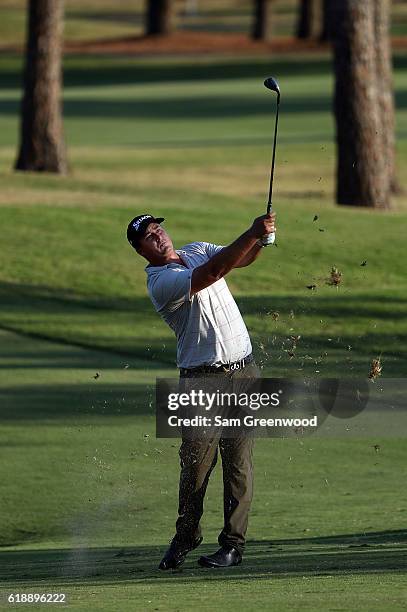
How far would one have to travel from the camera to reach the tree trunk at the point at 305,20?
65.1m

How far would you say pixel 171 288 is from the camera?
7449 millimetres

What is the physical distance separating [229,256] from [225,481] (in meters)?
1.26

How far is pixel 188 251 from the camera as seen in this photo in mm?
7875

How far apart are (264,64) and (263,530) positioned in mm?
47127

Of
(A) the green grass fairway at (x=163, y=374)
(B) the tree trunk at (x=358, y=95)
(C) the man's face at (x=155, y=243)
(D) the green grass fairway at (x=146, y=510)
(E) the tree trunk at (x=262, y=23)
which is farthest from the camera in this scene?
(E) the tree trunk at (x=262, y=23)

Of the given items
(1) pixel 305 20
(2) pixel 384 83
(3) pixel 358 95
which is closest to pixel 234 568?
(3) pixel 358 95

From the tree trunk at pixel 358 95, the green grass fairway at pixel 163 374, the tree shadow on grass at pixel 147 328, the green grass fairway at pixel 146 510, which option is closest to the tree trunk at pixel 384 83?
the tree trunk at pixel 358 95

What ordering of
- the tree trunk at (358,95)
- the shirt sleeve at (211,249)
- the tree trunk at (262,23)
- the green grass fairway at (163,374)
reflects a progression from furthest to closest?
the tree trunk at (262,23) < the tree trunk at (358,95) < the shirt sleeve at (211,249) < the green grass fairway at (163,374)

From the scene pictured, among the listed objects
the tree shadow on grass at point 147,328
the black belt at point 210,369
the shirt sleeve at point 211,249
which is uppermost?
the shirt sleeve at point 211,249

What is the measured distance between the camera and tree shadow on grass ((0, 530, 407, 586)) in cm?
740

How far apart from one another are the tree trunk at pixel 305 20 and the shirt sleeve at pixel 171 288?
192 ft

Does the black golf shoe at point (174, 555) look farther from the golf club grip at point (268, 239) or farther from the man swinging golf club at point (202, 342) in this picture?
the golf club grip at point (268, 239)

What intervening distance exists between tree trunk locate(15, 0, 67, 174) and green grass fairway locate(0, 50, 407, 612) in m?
1.06

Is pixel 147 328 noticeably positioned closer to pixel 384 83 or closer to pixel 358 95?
pixel 358 95
